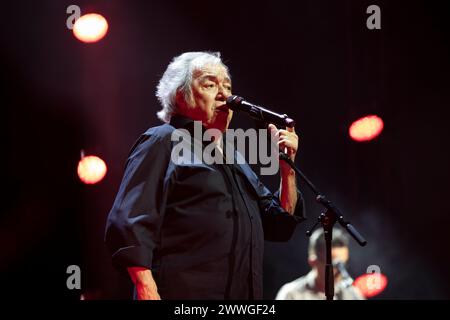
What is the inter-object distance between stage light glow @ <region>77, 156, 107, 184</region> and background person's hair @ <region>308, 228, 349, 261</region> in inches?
63.3

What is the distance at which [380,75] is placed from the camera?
4.56 meters

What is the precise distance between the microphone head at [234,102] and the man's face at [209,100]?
2.9 inches

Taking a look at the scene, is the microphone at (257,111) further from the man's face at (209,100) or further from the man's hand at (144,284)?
the man's hand at (144,284)

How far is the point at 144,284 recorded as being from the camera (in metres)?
1.77

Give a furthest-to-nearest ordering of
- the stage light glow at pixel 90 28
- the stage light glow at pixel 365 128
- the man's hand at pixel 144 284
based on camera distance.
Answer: the stage light glow at pixel 365 128
the stage light glow at pixel 90 28
the man's hand at pixel 144 284

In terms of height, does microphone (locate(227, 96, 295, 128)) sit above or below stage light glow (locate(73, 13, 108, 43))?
below

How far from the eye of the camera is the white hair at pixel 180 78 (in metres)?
2.24

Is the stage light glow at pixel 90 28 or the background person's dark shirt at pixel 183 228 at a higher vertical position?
the stage light glow at pixel 90 28

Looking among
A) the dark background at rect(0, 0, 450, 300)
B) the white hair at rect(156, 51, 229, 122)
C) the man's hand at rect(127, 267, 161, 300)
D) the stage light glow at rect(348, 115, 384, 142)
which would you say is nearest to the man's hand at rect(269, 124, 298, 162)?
the white hair at rect(156, 51, 229, 122)

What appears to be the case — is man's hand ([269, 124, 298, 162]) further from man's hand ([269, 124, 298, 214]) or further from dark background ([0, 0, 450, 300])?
dark background ([0, 0, 450, 300])

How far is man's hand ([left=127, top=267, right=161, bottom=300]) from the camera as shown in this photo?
1774mm

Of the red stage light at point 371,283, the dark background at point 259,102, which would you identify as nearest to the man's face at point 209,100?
the dark background at point 259,102

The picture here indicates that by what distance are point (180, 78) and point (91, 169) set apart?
195 cm

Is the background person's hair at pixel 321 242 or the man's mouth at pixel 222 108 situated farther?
the background person's hair at pixel 321 242
